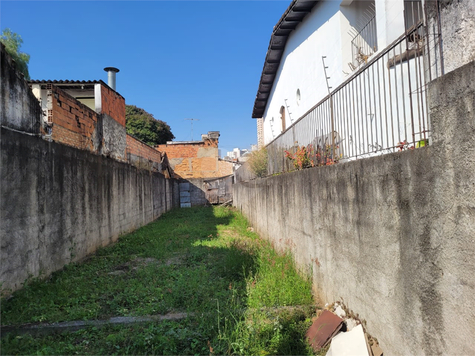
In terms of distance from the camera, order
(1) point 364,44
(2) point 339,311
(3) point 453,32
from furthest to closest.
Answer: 1. (1) point 364,44
2. (2) point 339,311
3. (3) point 453,32

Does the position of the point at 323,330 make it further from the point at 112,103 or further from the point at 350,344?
the point at 112,103

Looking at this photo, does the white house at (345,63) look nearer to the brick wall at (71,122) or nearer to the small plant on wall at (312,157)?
the small plant on wall at (312,157)

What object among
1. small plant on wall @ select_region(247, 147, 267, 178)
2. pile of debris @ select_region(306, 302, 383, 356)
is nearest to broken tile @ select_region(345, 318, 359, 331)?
pile of debris @ select_region(306, 302, 383, 356)

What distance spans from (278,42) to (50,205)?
10608 millimetres

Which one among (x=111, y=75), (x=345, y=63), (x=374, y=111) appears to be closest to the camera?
(x=374, y=111)

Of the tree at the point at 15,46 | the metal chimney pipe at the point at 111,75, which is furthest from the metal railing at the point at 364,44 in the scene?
the tree at the point at 15,46

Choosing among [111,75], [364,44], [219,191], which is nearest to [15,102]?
[364,44]

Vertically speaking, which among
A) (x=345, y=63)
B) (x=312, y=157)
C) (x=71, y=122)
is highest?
(x=345, y=63)

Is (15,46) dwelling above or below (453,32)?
above

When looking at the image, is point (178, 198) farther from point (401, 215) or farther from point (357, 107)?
point (401, 215)

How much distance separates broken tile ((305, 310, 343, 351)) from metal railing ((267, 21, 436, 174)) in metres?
1.58

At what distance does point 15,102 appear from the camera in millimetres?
3738

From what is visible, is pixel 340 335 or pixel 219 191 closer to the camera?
pixel 340 335

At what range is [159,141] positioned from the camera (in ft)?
103
